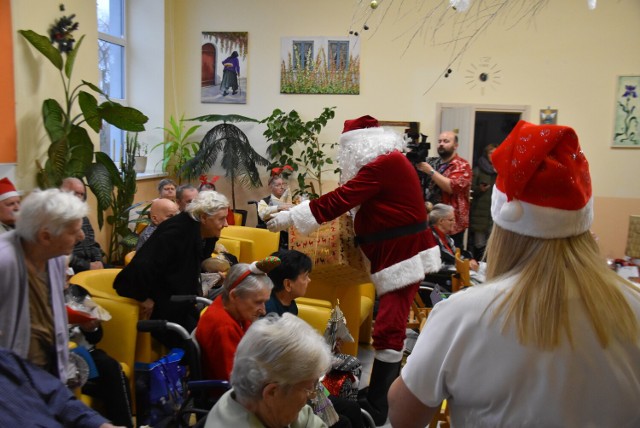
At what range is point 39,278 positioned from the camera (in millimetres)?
2146

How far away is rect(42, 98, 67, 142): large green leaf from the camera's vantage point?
495cm

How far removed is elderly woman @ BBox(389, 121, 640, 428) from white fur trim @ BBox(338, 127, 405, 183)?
2.01 m

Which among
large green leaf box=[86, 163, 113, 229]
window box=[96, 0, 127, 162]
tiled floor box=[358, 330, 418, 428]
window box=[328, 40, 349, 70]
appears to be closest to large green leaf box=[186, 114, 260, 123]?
window box=[96, 0, 127, 162]

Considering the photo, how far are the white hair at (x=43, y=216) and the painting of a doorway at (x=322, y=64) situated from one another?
236 inches

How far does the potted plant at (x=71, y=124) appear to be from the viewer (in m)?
4.86

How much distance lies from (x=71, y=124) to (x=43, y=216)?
3.26 m

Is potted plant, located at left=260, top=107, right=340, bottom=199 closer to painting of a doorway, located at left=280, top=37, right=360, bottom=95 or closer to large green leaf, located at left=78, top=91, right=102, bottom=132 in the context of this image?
painting of a doorway, located at left=280, top=37, right=360, bottom=95

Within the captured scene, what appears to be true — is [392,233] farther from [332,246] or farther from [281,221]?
[281,221]

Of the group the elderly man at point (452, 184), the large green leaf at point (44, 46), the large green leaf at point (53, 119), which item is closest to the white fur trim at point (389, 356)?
the elderly man at point (452, 184)

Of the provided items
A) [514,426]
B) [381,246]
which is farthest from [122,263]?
[514,426]

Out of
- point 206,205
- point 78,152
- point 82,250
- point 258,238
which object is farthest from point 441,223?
point 78,152

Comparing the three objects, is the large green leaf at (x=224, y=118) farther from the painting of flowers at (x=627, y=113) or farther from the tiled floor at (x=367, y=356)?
the painting of flowers at (x=627, y=113)

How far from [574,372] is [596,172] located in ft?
24.5

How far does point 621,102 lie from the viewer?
24.9 ft
